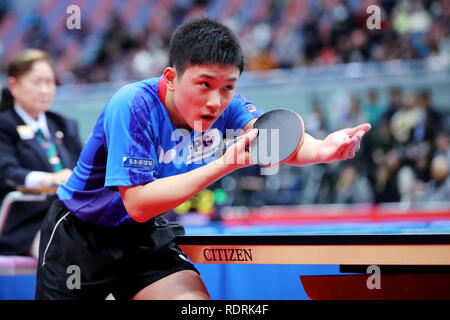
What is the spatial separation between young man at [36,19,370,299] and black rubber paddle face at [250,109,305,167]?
0.05 meters

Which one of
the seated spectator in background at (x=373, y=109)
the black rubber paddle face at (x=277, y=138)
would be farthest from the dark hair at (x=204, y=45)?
the seated spectator in background at (x=373, y=109)

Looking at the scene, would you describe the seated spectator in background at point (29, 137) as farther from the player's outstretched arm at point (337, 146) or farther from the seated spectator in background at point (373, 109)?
the seated spectator in background at point (373, 109)

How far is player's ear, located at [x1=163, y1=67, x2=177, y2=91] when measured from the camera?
203 centimetres

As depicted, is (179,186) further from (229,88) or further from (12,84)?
(12,84)

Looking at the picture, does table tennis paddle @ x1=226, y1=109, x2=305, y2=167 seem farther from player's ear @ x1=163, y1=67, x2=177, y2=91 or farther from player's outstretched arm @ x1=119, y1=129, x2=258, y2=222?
player's ear @ x1=163, y1=67, x2=177, y2=91

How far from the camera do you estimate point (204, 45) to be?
192 cm

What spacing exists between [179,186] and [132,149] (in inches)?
8.4

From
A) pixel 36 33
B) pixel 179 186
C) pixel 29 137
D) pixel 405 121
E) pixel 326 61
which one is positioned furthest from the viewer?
pixel 36 33

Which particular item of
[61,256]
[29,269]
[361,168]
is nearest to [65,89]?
[361,168]

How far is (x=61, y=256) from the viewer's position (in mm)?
2191

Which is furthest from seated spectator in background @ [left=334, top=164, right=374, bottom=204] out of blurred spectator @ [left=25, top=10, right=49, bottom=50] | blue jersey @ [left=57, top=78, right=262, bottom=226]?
blurred spectator @ [left=25, top=10, right=49, bottom=50]

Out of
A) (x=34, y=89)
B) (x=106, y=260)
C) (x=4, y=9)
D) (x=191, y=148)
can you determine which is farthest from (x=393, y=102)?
(x=4, y=9)
